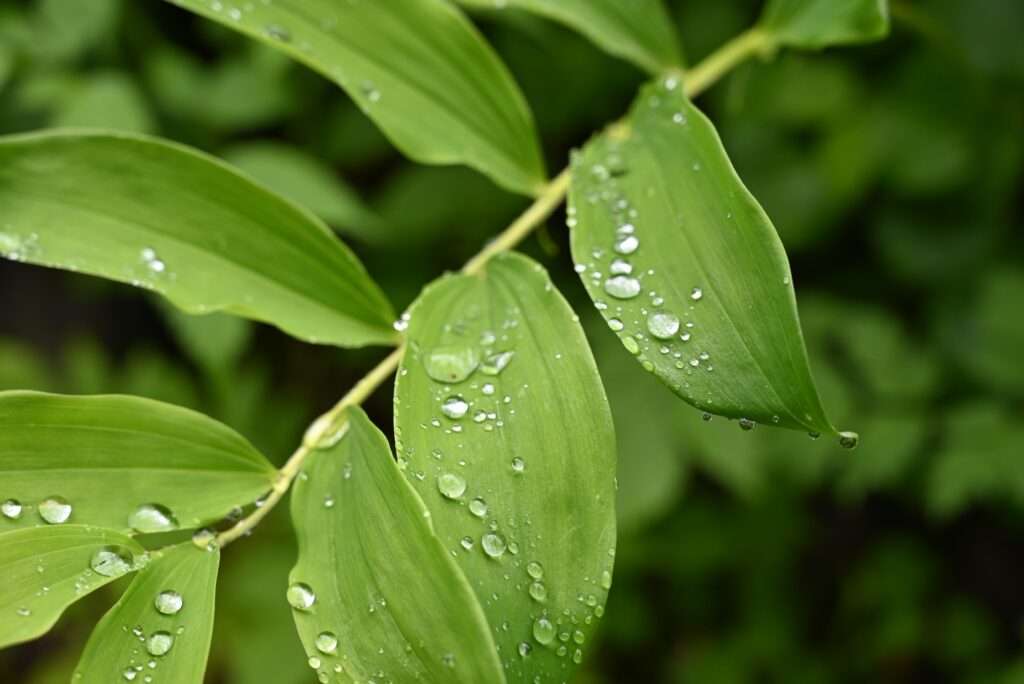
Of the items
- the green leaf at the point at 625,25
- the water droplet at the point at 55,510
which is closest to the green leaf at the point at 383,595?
the water droplet at the point at 55,510

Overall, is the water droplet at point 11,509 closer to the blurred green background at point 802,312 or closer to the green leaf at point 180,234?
the green leaf at point 180,234

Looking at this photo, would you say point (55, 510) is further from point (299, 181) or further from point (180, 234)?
point (299, 181)

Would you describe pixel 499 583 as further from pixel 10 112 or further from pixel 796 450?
pixel 10 112

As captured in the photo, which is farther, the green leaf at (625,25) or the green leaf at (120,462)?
the green leaf at (625,25)

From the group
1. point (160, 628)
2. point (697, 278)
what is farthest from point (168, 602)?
point (697, 278)

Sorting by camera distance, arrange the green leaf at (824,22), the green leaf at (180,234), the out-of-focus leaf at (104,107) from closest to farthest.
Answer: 1. the green leaf at (180,234)
2. the green leaf at (824,22)
3. the out-of-focus leaf at (104,107)

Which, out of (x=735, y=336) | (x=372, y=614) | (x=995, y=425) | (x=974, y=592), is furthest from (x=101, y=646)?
(x=974, y=592)
